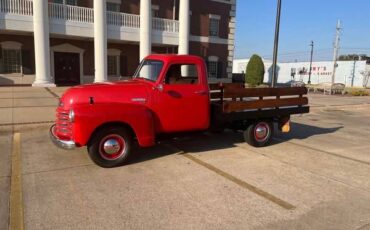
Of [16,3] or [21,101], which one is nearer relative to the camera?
[21,101]

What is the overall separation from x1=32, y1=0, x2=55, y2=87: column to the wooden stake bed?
14387 millimetres

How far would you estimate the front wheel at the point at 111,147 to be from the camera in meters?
6.24

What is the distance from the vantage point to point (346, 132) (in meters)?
11.0

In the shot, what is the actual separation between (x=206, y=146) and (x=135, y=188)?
317 centimetres

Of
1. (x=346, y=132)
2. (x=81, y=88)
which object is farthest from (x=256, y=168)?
(x=346, y=132)

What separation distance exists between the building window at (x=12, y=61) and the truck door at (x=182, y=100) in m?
18.6

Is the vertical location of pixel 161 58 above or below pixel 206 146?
above

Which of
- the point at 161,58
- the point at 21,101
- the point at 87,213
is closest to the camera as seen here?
the point at 87,213

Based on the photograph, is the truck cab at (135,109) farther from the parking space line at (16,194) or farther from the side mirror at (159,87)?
the parking space line at (16,194)

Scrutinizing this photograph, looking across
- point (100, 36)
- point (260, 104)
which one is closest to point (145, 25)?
point (100, 36)

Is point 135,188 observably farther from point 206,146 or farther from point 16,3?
point 16,3

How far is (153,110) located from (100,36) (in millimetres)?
15938

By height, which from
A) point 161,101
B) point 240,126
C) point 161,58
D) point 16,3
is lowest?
point 240,126

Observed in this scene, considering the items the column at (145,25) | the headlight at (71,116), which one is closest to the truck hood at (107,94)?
the headlight at (71,116)
